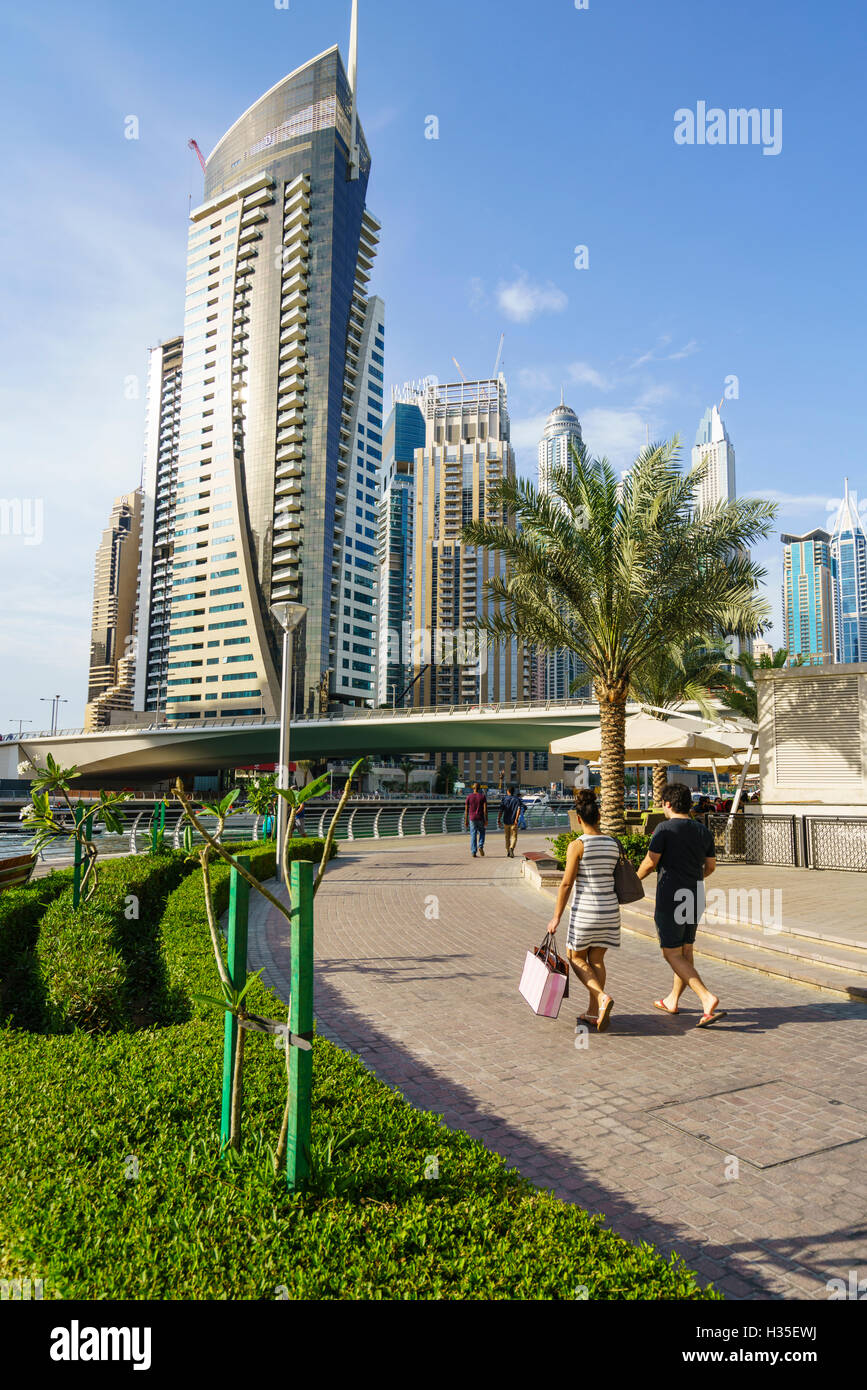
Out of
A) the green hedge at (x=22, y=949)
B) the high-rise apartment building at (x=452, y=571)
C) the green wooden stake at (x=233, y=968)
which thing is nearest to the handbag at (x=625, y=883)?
the green wooden stake at (x=233, y=968)

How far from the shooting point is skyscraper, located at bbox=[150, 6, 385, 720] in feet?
356

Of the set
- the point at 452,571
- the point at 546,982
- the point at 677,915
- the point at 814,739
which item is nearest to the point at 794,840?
the point at 814,739

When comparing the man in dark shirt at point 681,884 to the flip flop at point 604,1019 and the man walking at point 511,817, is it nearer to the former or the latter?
the flip flop at point 604,1019

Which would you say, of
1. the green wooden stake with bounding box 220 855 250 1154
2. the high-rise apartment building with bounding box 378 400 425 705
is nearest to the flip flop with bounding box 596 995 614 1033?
the green wooden stake with bounding box 220 855 250 1154

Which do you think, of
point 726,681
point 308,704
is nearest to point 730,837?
point 726,681

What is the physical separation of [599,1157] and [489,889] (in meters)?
10.0

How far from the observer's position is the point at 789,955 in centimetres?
813

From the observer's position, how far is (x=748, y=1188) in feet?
11.7

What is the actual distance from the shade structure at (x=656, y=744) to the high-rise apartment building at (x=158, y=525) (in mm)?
113348

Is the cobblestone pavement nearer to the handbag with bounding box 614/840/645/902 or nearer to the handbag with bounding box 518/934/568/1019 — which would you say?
the handbag with bounding box 518/934/568/1019

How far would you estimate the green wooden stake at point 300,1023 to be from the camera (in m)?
2.72

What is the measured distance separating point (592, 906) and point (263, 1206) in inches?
144

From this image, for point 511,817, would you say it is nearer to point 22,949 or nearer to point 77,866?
point 77,866
